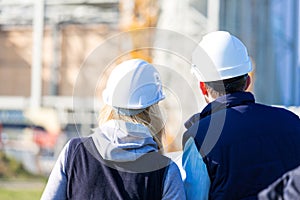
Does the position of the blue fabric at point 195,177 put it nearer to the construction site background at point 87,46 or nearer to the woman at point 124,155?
the woman at point 124,155

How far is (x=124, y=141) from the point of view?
7.25 feet

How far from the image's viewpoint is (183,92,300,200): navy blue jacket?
2.24 metres

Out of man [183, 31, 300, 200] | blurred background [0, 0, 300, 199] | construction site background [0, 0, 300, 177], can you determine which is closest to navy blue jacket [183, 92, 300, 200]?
man [183, 31, 300, 200]

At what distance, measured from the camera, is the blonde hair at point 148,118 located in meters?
2.22

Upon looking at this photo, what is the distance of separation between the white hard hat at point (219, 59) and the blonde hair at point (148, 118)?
0.24 meters

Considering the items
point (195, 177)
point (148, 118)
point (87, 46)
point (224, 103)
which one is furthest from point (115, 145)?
point (87, 46)

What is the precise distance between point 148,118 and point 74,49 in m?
15.5

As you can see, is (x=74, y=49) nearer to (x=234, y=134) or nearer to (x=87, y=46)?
(x=87, y=46)

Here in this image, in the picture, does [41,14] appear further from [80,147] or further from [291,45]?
[80,147]

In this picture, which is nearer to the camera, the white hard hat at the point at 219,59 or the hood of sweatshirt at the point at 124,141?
the hood of sweatshirt at the point at 124,141

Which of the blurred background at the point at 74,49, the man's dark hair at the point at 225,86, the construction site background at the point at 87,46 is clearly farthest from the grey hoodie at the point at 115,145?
the blurred background at the point at 74,49

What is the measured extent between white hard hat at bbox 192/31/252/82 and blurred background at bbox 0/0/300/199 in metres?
3.69

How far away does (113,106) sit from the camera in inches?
87.9

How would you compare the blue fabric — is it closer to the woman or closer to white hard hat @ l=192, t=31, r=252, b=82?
the woman
